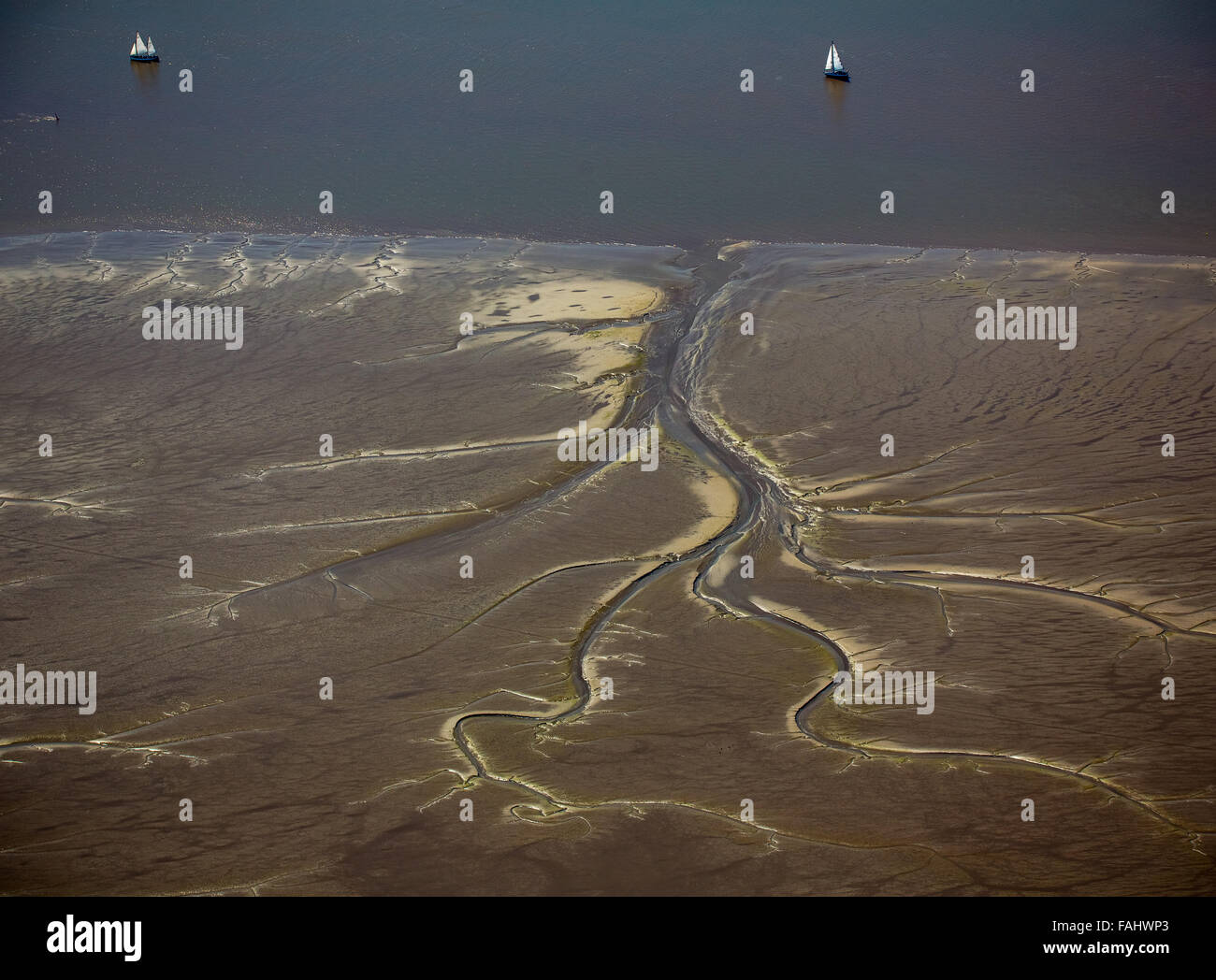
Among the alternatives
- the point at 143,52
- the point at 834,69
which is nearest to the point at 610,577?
the point at 834,69

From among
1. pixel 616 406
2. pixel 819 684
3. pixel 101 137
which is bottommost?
pixel 819 684

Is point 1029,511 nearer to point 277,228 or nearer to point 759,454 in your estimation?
point 759,454

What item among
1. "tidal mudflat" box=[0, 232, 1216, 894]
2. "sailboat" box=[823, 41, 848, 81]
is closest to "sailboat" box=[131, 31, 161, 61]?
"tidal mudflat" box=[0, 232, 1216, 894]

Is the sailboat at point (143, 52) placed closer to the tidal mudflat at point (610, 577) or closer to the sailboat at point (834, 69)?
the tidal mudflat at point (610, 577)

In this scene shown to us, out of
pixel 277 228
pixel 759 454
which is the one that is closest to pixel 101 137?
pixel 277 228

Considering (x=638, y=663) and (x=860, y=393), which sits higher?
(x=860, y=393)

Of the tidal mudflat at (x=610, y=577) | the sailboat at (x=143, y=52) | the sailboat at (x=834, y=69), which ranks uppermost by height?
the sailboat at (x=143, y=52)

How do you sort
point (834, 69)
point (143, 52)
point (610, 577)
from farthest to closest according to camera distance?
point (143, 52)
point (834, 69)
point (610, 577)

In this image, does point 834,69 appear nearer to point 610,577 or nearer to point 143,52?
point 143,52

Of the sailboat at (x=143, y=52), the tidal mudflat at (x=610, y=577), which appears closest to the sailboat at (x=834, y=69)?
the tidal mudflat at (x=610, y=577)
